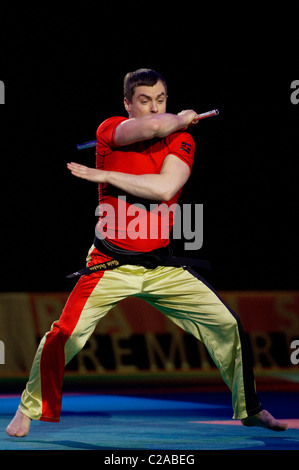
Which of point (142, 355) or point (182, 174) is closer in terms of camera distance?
point (182, 174)

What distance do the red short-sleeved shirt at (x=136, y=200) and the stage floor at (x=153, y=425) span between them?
103cm

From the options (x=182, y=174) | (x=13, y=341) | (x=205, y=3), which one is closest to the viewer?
(x=182, y=174)

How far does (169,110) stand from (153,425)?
4080 mm

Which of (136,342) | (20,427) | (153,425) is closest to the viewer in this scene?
(20,427)

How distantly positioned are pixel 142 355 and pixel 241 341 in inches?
128

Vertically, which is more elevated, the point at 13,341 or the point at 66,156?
the point at 66,156

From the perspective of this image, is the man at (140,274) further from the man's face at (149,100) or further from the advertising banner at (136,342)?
the advertising banner at (136,342)

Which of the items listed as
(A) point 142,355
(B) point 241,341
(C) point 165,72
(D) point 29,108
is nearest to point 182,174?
(B) point 241,341

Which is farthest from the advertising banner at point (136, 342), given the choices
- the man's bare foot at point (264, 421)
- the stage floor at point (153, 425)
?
the man's bare foot at point (264, 421)

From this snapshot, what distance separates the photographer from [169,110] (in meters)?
8.11

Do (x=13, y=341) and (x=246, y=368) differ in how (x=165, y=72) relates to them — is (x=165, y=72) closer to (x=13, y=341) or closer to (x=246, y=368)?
(x=13, y=341)

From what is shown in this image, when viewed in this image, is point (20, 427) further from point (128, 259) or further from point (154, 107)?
point (154, 107)

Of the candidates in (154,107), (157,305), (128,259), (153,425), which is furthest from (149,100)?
(153,425)

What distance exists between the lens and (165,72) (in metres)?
7.95
